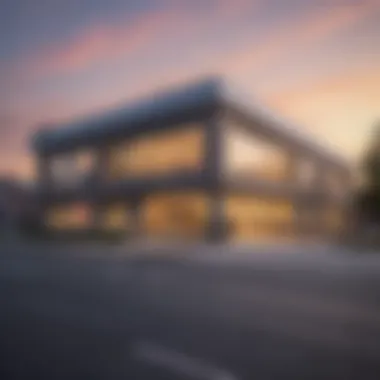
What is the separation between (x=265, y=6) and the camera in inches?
67.3

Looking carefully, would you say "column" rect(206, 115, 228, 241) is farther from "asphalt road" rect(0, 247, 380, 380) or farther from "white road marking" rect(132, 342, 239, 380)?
"white road marking" rect(132, 342, 239, 380)

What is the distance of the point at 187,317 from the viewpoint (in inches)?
73.7

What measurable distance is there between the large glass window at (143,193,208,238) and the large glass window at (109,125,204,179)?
0.30ft

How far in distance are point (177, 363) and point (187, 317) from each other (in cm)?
16

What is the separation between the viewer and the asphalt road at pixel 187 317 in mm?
1731

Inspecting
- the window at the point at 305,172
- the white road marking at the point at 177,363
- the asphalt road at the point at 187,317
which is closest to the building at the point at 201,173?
the window at the point at 305,172

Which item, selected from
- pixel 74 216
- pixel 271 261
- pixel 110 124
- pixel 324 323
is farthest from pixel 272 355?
pixel 110 124

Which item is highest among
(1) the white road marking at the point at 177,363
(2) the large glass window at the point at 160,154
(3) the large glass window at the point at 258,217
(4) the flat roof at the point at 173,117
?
(4) the flat roof at the point at 173,117

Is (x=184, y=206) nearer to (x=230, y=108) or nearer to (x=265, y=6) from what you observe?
(x=230, y=108)

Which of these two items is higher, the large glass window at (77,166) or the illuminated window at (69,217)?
the large glass window at (77,166)

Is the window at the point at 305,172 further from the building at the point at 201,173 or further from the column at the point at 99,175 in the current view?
the column at the point at 99,175

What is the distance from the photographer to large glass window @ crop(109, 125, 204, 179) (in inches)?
64.1

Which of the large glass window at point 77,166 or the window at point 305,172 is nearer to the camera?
the window at point 305,172

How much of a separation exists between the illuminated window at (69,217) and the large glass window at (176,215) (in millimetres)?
211
